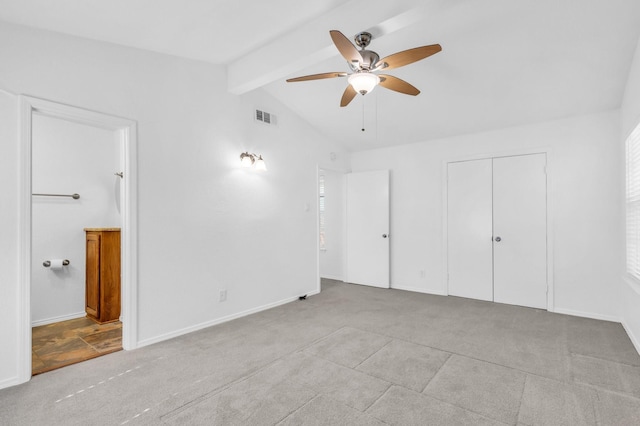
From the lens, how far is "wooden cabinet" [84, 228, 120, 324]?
382 cm

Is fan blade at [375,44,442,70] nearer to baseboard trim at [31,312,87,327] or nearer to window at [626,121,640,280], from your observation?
window at [626,121,640,280]

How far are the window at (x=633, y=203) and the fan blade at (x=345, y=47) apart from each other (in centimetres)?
258

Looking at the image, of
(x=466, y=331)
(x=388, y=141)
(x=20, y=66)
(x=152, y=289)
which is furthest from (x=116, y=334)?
(x=388, y=141)

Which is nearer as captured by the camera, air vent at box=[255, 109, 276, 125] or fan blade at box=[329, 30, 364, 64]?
fan blade at box=[329, 30, 364, 64]

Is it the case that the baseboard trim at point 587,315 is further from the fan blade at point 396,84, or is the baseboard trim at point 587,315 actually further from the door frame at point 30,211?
the door frame at point 30,211

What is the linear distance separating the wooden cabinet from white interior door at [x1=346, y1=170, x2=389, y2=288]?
11.9ft

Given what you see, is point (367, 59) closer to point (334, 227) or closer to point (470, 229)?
point (470, 229)

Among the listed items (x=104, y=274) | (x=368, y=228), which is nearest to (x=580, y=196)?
(x=368, y=228)

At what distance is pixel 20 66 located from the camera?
2.50 meters

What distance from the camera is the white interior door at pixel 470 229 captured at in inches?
188

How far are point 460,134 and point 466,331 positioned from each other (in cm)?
288

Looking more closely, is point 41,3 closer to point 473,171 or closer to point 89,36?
point 89,36

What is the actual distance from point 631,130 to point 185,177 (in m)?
4.43

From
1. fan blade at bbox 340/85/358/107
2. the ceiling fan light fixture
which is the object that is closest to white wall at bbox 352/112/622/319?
fan blade at bbox 340/85/358/107
